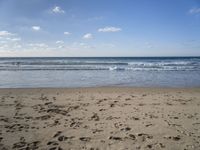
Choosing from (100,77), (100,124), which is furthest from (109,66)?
(100,124)

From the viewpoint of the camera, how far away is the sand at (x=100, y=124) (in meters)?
3.90

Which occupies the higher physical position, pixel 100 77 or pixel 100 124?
pixel 100 77

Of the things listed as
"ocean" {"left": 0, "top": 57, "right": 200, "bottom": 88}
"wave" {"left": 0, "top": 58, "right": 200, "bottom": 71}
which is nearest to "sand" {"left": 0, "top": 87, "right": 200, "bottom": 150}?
"ocean" {"left": 0, "top": 57, "right": 200, "bottom": 88}

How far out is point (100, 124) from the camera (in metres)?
4.96

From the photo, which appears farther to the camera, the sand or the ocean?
the ocean

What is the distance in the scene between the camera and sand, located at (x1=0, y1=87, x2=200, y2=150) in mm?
3896

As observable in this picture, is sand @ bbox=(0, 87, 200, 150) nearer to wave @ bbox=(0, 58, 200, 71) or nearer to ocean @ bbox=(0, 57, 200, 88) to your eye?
ocean @ bbox=(0, 57, 200, 88)

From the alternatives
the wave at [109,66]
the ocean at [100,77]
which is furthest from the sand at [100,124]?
the wave at [109,66]

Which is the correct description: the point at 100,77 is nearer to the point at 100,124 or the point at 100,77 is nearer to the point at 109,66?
the point at 100,124

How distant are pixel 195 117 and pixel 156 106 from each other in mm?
1435

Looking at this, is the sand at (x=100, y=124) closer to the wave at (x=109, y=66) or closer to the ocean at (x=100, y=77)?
the ocean at (x=100, y=77)

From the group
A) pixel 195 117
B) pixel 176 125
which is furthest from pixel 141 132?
pixel 195 117

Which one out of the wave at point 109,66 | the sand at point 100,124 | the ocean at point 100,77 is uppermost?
the wave at point 109,66

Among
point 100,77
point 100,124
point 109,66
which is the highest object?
point 109,66
